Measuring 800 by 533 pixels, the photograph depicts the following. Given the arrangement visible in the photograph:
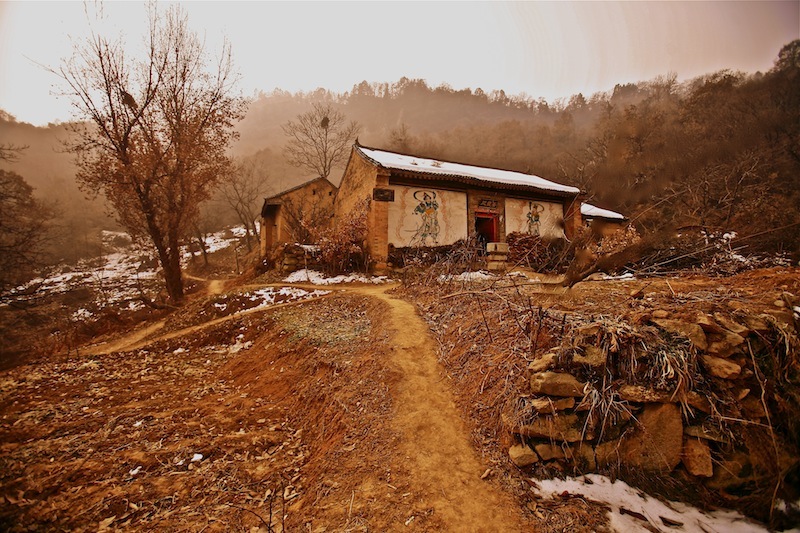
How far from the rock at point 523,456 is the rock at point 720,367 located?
1.80 metres

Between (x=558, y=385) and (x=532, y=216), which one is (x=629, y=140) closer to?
(x=532, y=216)

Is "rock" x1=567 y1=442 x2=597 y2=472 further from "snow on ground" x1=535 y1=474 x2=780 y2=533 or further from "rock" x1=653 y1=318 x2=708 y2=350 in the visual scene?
"rock" x1=653 y1=318 x2=708 y2=350

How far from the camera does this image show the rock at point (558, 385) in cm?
285

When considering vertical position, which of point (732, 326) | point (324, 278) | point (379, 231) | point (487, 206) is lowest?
point (324, 278)

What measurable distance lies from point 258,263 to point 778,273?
53.8 ft

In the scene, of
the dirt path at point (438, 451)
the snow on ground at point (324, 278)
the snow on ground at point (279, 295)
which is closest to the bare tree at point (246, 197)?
the snow on ground at point (324, 278)

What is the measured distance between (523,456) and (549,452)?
0.25 m

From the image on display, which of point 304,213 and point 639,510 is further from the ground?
point 304,213

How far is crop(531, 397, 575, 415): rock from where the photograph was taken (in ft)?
9.21

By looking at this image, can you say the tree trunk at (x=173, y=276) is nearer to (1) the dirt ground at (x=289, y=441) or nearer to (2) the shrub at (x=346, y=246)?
(2) the shrub at (x=346, y=246)

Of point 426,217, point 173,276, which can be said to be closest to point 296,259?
point 173,276

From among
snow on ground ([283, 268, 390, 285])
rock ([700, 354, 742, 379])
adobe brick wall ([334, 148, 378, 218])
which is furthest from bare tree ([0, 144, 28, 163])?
rock ([700, 354, 742, 379])

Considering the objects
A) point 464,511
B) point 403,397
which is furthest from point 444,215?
point 464,511

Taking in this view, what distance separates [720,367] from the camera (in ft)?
8.87
